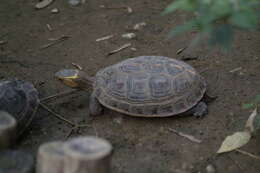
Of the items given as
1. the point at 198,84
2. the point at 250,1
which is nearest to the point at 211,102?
the point at 198,84

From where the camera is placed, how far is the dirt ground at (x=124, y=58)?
3.46 meters

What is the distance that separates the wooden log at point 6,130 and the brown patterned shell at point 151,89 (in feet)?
5.31

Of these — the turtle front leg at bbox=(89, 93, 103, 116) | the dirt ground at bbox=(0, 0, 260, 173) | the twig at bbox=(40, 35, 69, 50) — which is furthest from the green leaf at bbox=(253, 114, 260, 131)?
the twig at bbox=(40, 35, 69, 50)

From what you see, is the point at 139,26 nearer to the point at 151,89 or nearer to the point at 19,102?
the point at 151,89

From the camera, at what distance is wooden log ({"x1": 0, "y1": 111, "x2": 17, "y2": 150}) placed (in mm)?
2383

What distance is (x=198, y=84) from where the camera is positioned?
4.07 m

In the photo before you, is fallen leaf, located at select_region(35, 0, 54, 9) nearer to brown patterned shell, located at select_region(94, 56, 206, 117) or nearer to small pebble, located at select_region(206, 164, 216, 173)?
brown patterned shell, located at select_region(94, 56, 206, 117)

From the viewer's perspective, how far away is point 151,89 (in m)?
3.89

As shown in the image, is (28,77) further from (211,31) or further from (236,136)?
(211,31)

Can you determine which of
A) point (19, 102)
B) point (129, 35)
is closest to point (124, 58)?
point (129, 35)

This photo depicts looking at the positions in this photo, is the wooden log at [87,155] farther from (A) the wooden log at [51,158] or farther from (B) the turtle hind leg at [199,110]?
(B) the turtle hind leg at [199,110]

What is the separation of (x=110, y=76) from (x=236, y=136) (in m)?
1.60

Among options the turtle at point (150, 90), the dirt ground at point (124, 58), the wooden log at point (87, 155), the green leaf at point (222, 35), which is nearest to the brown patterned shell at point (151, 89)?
the turtle at point (150, 90)

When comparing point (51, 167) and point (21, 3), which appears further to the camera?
point (21, 3)
